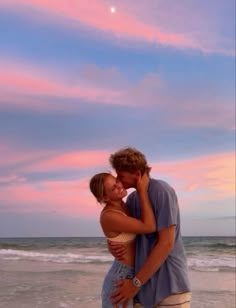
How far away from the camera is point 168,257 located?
2.30 metres

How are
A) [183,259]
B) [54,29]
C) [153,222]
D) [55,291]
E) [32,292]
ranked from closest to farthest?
[153,222], [183,259], [54,29], [32,292], [55,291]

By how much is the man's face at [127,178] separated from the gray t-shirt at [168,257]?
0.27ft

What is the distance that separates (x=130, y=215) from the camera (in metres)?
2.40

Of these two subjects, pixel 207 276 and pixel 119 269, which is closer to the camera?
pixel 119 269

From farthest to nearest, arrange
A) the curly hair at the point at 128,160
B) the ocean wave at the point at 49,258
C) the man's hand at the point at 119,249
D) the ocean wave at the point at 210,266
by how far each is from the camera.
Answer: the ocean wave at the point at 49,258, the ocean wave at the point at 210,266, the man's hand at the point at 119,249, the curly hair at the point at 128,160

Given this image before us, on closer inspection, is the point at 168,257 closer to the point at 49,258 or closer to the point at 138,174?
the point at 138,174

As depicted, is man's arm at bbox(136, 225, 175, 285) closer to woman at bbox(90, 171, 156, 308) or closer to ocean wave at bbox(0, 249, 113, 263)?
woman at bbox(90, 171, 156, 308)

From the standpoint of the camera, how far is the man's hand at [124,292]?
2.29m

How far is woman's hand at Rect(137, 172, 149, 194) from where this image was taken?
88.6 inches

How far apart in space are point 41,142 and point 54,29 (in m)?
1.50

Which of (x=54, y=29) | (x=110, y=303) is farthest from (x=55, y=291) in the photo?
(x=110, y=303)

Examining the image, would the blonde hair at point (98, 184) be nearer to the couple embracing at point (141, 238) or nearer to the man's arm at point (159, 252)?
the couple embracing at point (141, 238)

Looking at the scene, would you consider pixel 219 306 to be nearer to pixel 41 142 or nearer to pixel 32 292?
pixel 32 292

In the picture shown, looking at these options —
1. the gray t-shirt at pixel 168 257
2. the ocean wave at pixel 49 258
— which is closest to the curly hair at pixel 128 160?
the gray t-shirt at pixel 168 257
